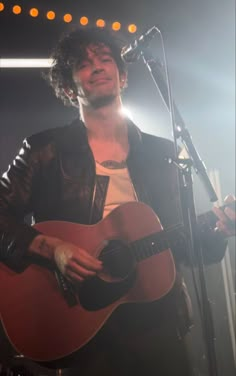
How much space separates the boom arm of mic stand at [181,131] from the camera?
4.19 ft

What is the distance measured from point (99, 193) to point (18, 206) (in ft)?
1.05

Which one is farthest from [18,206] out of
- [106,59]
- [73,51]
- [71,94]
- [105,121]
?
[73,51]

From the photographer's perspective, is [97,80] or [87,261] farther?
[97,80]

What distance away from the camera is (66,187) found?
1.64m

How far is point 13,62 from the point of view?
95.8 inches

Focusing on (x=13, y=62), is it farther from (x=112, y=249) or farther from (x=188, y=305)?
(x=188, y=305)

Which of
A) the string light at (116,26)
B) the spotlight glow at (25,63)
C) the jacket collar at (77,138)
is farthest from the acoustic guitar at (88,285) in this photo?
the string light at (116,26)

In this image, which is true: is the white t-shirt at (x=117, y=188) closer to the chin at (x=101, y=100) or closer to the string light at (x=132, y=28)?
the chin at (x=101, y=100)

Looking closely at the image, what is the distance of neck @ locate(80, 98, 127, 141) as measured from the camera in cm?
184

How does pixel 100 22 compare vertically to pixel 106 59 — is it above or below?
above

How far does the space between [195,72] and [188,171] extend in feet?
5.32

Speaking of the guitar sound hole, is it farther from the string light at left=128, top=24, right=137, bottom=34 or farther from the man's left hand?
the string light at left=128, top=24, right=137, bottom=34

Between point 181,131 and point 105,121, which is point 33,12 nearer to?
point 105,121

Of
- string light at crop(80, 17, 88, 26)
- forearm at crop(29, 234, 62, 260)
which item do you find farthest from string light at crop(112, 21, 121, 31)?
forearm at crop(29, 234, 62, 260)
